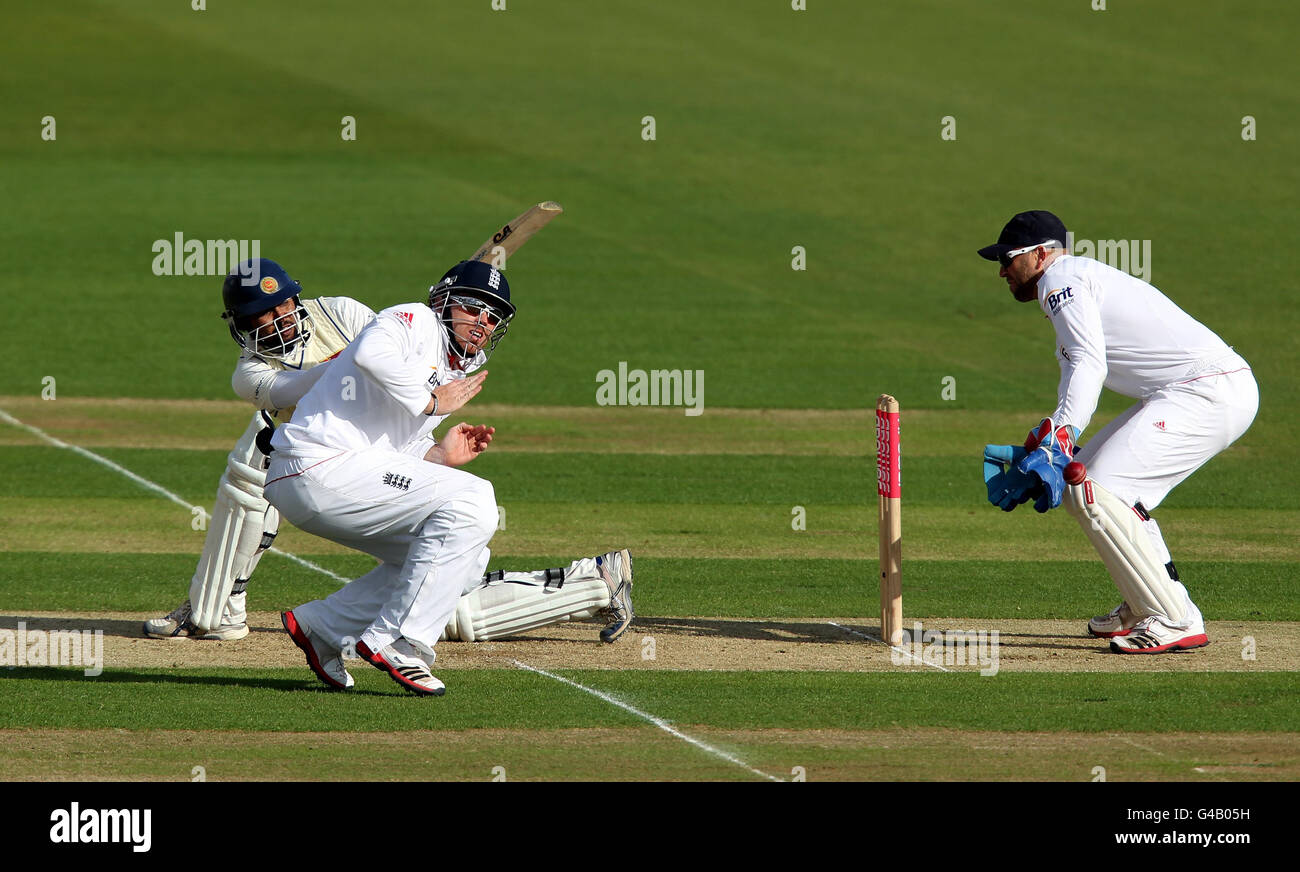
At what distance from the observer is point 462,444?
8312 mm

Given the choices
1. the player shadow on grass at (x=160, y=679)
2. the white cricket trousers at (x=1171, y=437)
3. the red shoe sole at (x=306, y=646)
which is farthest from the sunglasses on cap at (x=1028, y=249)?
the red shoe sole at (x=306, y=646)

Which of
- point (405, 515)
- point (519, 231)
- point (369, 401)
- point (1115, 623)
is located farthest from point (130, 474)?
point (1115, 623)

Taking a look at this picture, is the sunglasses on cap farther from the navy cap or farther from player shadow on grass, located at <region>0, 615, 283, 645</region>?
player shadow on grass, located at <region>0, 615, 283, 645</region>

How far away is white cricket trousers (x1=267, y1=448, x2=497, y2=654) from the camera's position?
7.73m

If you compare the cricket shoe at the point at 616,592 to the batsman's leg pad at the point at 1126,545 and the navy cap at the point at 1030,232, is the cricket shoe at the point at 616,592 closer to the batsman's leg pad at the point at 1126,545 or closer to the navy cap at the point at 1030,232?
the batsman's leg pad at the point at 1126,545

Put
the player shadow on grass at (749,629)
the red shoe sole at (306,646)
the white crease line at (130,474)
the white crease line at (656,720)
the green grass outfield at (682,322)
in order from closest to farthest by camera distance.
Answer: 1. the white crease line at (656,720)
2. the green grass outfield at (682,322)
3. the red shoe sole at (306,646)
4. the player shadow on grass at (749,629)
5. the white crease line at (130,474)

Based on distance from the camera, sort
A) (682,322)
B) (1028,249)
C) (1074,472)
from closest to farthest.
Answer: (1074,472) < (1028,249) < (682,322)

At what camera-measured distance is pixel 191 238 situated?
94.2ft

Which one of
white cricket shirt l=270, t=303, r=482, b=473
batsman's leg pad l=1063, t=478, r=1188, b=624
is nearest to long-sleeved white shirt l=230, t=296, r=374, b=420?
white cricket shirt l=270, t=303, r=482, b=473

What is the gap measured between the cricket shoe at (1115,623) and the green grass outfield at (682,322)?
542mm

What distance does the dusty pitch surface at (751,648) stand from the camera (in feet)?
28.3

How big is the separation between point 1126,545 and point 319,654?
13.8 ft

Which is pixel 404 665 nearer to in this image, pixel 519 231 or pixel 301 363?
pixel 301 363

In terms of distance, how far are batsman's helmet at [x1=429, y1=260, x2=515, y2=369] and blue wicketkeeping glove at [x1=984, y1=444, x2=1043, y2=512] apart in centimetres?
264
